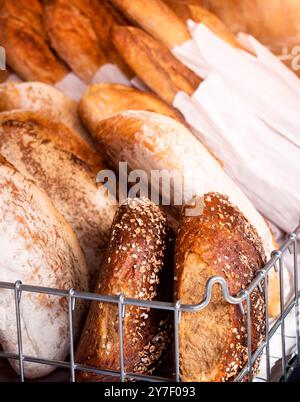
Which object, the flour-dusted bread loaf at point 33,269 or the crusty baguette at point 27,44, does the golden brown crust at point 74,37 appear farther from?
the flour-dusted bread loaf at point 33,269

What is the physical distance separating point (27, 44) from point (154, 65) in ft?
0.97

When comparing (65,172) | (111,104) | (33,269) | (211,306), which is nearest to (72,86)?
(111,104)

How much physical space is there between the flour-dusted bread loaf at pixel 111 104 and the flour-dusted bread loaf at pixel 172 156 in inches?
4.7

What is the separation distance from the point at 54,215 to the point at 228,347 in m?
0.31

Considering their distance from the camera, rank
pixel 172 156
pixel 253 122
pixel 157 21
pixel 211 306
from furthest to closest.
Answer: pixel 157 21
pixel 253 122
pixel 172 156
pixel 211 306

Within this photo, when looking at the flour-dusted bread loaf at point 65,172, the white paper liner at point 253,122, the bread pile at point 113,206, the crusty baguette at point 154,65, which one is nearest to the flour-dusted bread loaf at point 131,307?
the bread pile at point 113,206

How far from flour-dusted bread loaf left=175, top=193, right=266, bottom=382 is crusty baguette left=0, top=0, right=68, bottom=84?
681 millimetres

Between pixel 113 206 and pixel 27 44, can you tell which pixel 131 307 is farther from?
pixel 27 44

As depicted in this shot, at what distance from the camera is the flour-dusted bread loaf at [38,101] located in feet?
3.84

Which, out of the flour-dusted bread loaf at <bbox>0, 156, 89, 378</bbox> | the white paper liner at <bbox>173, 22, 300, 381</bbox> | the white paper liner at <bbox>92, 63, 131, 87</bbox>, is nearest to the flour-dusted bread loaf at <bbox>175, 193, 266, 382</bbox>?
the flour-dusted bread loaf at <bbox>0, 156, 89, 378</bbox>

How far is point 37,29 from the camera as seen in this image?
1373mm

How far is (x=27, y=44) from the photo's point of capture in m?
1.33

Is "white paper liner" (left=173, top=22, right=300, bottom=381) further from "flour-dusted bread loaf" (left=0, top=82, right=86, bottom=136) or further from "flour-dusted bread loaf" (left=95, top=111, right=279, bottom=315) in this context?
"flour-dusted bread loaf" (left=0, top=82, right=86, bottom=136)
